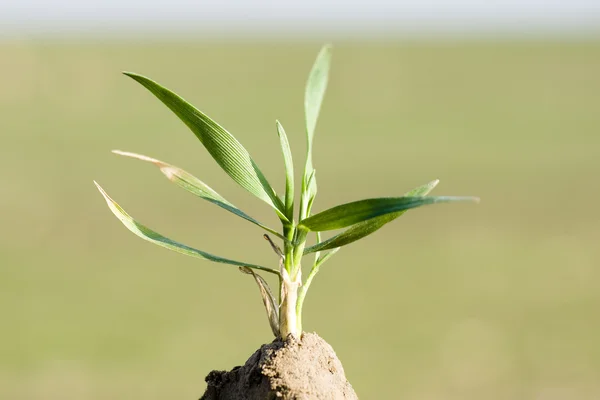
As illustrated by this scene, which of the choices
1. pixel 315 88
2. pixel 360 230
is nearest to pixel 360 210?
pixel 360 230

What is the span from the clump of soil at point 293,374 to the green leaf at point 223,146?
175 mm

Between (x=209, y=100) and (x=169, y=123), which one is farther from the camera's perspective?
(x=209, y=100)

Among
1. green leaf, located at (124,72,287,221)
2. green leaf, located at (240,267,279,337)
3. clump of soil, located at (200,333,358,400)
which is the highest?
green leaf, located at (124,72,287,221)

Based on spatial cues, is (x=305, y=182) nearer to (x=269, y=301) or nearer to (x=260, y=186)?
(x=260, y=186)

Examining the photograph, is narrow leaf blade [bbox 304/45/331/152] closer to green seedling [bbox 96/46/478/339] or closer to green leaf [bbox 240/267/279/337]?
green seedling [bbox 96/46/478/339]

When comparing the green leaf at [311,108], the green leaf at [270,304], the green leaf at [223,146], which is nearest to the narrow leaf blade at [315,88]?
the green leaf at [311,108]

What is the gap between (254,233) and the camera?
718cm

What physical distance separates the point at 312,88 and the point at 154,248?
19.5 ft

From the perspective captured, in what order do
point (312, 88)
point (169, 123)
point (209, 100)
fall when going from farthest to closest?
point (209, 100) → point (169, 123) → point (312, 88)

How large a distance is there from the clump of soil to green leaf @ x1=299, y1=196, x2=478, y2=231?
0.16m

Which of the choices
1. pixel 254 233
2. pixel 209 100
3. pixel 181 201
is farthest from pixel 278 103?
pixel 254 233

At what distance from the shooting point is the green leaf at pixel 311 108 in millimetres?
1044

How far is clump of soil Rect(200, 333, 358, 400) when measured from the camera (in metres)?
0.92

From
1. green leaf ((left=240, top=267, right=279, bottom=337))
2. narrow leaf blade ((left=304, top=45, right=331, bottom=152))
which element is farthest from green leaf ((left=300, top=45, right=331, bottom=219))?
green leaf ((left=240, top=267, right=279, bottom=337))
